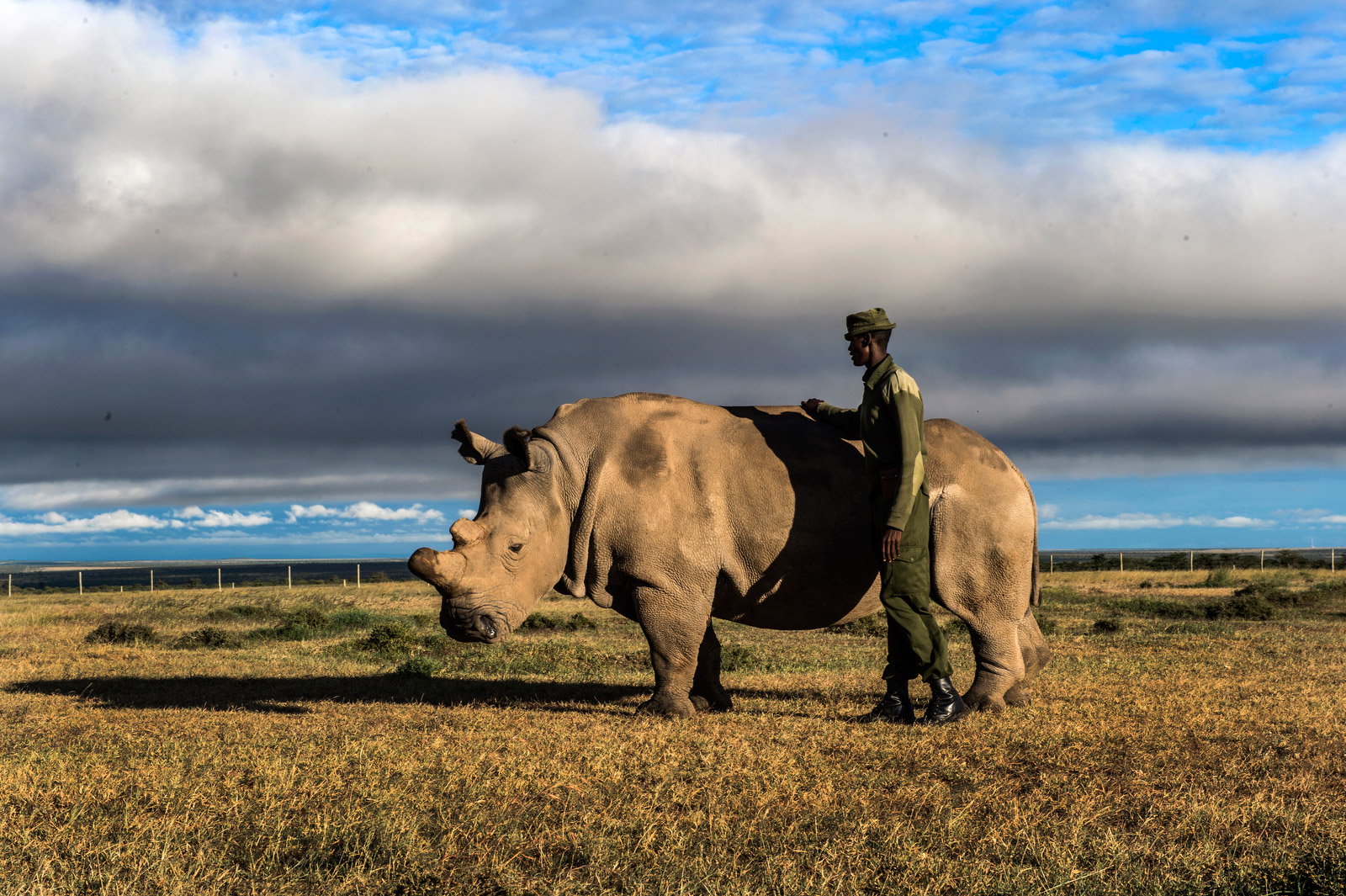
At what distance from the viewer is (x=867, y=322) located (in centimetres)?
776

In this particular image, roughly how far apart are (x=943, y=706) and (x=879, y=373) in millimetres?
2465

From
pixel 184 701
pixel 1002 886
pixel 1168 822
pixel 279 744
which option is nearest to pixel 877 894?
pixel 1002 886

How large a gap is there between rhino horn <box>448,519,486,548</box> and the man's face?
3.12 metres

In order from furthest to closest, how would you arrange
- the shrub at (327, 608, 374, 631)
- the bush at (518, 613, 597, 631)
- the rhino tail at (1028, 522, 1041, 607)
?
the shrub at (327, 608, 374, 631) < the bush at (518, 613, 597, 631) < the rhino tail at (1028, 522, 1041, 607)

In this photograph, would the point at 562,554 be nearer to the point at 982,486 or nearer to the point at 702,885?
the point at 982,486

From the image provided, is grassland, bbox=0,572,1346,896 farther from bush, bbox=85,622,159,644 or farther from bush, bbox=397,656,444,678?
bush, bbox=85,622,159,644

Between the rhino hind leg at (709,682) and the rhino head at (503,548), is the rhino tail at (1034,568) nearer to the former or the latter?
the rhino hind leg at (709,682)

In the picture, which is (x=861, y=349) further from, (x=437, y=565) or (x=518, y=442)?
(x=437, y=565)

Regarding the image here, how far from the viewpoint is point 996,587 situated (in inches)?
310

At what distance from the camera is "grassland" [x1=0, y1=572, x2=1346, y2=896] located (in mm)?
3957

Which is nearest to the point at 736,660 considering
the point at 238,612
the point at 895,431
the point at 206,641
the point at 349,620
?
the point at 895,431

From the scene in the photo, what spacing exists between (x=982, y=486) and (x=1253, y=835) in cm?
376

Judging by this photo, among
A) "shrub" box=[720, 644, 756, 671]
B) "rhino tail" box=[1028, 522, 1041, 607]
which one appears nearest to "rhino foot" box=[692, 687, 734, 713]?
"rhino tail" box=[1028, 522, 1041, 607]

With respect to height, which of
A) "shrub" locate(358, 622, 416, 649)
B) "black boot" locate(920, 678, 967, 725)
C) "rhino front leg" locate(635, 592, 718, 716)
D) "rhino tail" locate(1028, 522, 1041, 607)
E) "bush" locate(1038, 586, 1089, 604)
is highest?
"rhino tail" locate(1028, 522, 1041, 607)
